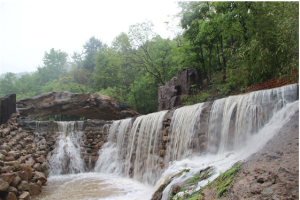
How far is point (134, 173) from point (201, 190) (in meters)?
5.24

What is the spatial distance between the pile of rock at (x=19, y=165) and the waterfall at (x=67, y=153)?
0.67m

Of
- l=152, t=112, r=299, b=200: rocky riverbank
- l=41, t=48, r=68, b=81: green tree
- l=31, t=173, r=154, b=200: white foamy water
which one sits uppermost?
l=41, t=48, r=68, b=81: green tree

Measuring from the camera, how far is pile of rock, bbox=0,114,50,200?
489 cm

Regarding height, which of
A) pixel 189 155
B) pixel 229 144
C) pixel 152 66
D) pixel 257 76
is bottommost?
pixel 189 155

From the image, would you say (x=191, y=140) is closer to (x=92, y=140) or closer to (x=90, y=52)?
(x=92, y=140)

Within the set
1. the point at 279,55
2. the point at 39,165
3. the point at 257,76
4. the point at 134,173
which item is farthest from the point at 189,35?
the point at 39,165

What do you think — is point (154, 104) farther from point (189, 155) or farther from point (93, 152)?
point (189, 155)

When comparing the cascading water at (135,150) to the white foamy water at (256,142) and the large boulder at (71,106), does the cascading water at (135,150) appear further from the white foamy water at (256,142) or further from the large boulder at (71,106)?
the large boulder at (71,106)

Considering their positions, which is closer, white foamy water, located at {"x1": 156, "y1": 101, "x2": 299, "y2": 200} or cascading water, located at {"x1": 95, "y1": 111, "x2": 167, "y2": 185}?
white foamy water, located at {"x1": 156, "y1": 101, "x2": 299, "y2": 200}

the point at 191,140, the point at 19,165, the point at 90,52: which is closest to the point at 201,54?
the point at 191,140

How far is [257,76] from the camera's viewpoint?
7332 mm

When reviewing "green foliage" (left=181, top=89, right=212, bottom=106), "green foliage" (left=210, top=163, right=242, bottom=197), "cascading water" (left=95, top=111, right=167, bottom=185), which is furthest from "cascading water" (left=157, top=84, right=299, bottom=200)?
"green foliage" (left=181, top=89, right=212, bottom=106)

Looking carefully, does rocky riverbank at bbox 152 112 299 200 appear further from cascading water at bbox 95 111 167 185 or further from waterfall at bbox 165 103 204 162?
cascading water at bbox 95 111 167 185

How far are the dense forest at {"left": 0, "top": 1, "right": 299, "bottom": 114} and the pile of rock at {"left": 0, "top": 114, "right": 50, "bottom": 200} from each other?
23.9 feet
